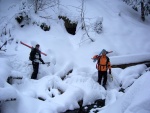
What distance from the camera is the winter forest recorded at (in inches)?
298

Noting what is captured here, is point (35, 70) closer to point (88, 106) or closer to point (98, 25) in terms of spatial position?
point (88, 106)

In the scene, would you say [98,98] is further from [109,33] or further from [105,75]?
[109,33]

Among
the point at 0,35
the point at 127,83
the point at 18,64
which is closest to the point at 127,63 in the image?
the point at 127,83

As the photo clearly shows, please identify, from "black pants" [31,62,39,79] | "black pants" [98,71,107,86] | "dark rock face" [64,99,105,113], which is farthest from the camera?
"black pants" [31,62,39,79]

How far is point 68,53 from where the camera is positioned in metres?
11.6

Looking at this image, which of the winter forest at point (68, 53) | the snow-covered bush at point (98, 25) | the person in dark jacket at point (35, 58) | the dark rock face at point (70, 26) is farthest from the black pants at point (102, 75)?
the dark rock face at point (70, 26)

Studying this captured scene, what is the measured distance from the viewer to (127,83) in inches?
372

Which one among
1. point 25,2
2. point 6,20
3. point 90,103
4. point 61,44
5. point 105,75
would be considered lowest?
point 90,103

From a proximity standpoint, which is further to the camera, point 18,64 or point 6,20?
point 6,20

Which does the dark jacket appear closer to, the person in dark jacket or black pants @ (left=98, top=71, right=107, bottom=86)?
the person in dark jacket

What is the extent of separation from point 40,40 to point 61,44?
1.20 m

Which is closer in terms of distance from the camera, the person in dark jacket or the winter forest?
the winter forest

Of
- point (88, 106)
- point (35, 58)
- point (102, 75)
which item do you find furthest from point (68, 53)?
point (88, 106)

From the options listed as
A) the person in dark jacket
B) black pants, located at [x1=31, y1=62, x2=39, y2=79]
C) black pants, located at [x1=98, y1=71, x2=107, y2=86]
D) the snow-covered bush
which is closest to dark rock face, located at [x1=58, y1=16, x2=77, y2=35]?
the snow-covered bush
